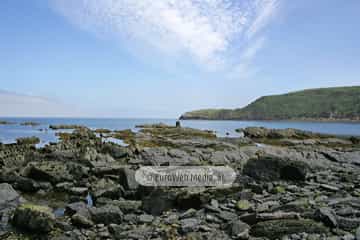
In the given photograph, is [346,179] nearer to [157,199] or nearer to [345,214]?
[345,214]

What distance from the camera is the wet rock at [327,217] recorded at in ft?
26.0

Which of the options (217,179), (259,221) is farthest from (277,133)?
(259,221)

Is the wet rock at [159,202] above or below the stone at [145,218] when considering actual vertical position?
above

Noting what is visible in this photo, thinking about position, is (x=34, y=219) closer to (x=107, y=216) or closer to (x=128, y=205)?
(x=107, y=216)

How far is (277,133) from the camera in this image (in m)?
62.0

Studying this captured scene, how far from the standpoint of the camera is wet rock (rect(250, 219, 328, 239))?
7664mm

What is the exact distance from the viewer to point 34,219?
371 inches

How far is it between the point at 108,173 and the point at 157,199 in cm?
813

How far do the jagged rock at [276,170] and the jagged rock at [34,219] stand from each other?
10.4m

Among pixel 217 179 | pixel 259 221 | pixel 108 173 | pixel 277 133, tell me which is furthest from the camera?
pixel 277 133

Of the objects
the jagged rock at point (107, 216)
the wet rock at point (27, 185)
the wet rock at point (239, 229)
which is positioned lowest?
the wet rock at point (27, 185)

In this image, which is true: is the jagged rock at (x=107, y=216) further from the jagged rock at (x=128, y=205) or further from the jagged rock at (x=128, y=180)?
the jagged rock at (x=128, y=180)

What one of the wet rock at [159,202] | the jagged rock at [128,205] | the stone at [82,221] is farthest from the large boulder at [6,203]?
the wet rock at [159,202]

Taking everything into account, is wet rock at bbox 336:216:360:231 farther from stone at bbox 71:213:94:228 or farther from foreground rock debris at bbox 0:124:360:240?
stone at bbox 71:213:94:228
